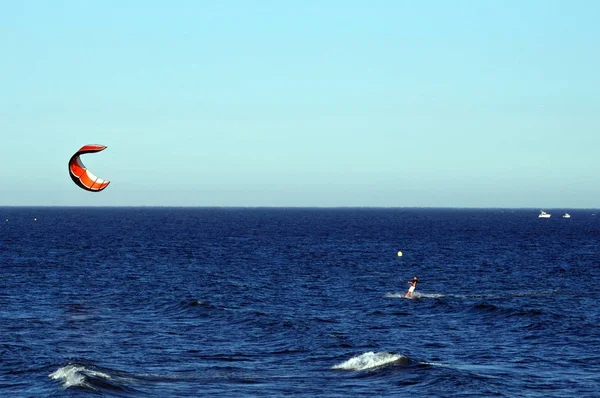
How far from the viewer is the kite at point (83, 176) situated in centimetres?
4850

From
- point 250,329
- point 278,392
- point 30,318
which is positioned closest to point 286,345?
point 250,329

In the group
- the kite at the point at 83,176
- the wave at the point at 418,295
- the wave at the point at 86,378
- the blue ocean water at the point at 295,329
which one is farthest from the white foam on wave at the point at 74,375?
the wave at the point at 418,295

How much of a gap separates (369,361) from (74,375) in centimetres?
1320

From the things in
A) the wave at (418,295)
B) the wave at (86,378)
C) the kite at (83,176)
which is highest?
the kite at (83,176)

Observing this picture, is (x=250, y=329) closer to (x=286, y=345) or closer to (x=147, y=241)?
(x=286, y=345)

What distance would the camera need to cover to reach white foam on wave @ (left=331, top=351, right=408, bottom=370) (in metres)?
43.3

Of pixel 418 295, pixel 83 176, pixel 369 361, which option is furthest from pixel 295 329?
pixel 418 295

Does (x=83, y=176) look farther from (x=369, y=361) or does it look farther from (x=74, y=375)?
(x=369, y=361)

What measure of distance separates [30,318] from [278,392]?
26.1 meters

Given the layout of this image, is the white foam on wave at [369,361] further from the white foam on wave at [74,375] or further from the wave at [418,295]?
the wave at [418,295]

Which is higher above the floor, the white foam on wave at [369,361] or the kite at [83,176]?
the kite at [83,176]

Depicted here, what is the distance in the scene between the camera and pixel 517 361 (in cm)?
4544

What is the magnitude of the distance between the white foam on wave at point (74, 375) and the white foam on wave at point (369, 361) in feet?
35.0

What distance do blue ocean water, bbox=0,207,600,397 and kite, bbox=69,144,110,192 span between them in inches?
318
